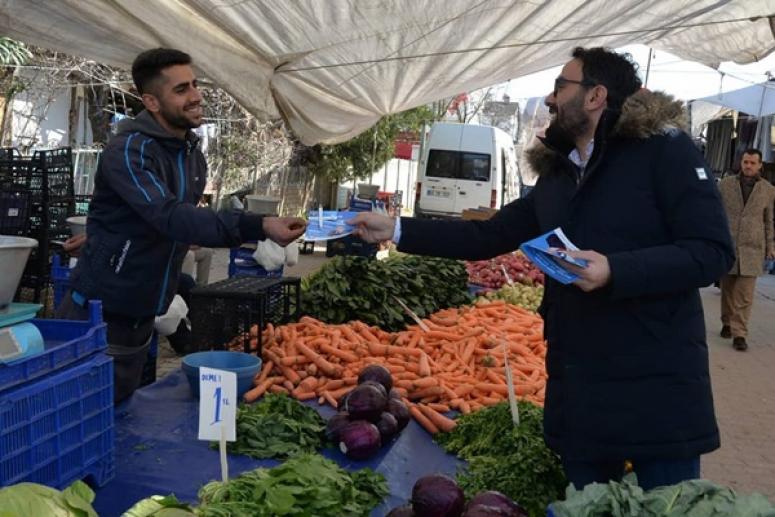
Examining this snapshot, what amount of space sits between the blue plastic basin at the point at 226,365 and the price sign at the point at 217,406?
1.41m

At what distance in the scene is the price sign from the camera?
92.6 inches

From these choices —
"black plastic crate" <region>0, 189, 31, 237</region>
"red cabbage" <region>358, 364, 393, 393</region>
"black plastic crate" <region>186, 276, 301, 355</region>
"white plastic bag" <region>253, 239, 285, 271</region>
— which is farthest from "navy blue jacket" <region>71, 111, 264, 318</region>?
"black plastic crate" <region>0, 189, 31, 237</region>

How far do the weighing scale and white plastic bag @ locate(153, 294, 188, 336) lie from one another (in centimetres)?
249

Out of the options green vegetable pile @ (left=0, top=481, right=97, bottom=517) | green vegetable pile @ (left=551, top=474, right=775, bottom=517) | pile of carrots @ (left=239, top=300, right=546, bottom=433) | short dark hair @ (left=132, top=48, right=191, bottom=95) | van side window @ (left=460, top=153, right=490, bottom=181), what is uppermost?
van side window @ (left=460, top=153, right=490, bottom=181)

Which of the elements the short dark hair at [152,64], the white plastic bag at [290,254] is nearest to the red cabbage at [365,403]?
the short dark hair at [152,64]

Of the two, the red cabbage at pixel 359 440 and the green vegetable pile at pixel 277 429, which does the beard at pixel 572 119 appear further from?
the green vegetable pile at pixel 277 429

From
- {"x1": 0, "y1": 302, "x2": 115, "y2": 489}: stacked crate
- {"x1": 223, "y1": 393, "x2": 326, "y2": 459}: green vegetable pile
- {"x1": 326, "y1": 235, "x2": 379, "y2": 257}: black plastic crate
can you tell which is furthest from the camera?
{"x1": 326, "y1": 235, "x2": 379, "y2": 257}: black plastic crate

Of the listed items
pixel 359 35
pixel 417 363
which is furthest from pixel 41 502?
pixel 359 35

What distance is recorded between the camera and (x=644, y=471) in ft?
7.72

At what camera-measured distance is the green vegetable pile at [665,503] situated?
158cm

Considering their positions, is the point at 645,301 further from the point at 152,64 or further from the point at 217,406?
the point at 152,64

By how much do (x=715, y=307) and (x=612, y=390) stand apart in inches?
452

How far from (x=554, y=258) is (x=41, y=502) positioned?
1500 mm

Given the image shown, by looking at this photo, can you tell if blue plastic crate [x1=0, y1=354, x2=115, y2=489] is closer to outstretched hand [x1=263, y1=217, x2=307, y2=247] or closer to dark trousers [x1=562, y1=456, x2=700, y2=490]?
outstretched hand [x1=263, y1=217, x2=307, y2=247]
